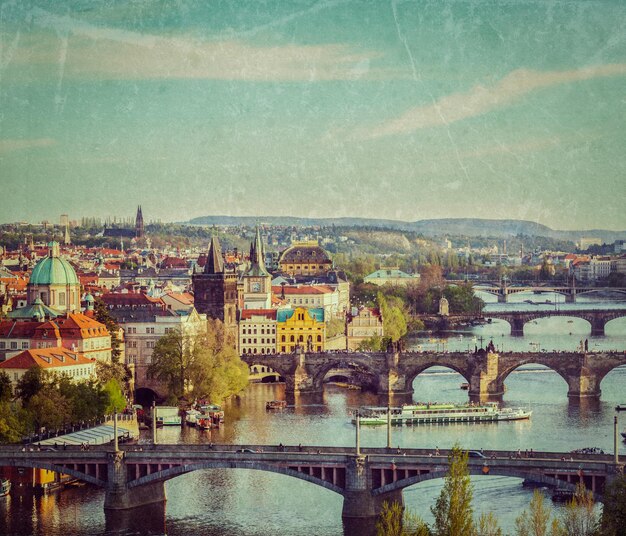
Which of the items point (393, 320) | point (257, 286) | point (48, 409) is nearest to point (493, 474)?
point (48, 409)

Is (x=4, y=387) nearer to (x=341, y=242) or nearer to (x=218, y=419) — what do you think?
(x=218, y=419)

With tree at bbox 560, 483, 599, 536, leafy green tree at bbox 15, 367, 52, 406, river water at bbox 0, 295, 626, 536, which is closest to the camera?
tree at bbox 560, 483, 599, 536

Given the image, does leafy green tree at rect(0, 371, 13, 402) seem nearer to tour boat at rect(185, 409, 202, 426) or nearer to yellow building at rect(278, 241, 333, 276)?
tour boat at rect(185, 409, 202, 426)

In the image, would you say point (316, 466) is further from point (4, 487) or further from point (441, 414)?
point (441, 414)

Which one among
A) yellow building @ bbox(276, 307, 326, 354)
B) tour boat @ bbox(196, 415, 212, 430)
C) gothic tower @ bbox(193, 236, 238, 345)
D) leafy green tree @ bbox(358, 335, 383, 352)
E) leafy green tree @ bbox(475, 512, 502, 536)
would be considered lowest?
leafy green tree @ bbox(475, 512, 502, 536)

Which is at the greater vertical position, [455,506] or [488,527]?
[455,506]

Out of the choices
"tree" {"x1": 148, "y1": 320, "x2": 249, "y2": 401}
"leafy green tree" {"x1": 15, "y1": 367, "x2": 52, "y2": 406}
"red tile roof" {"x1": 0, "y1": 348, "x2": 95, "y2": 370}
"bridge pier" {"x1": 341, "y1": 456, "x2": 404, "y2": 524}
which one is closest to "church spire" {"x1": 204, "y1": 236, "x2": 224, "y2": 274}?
"tree" {"x1": 148, "y1": 320, "x2": 249, "y2": 401}
